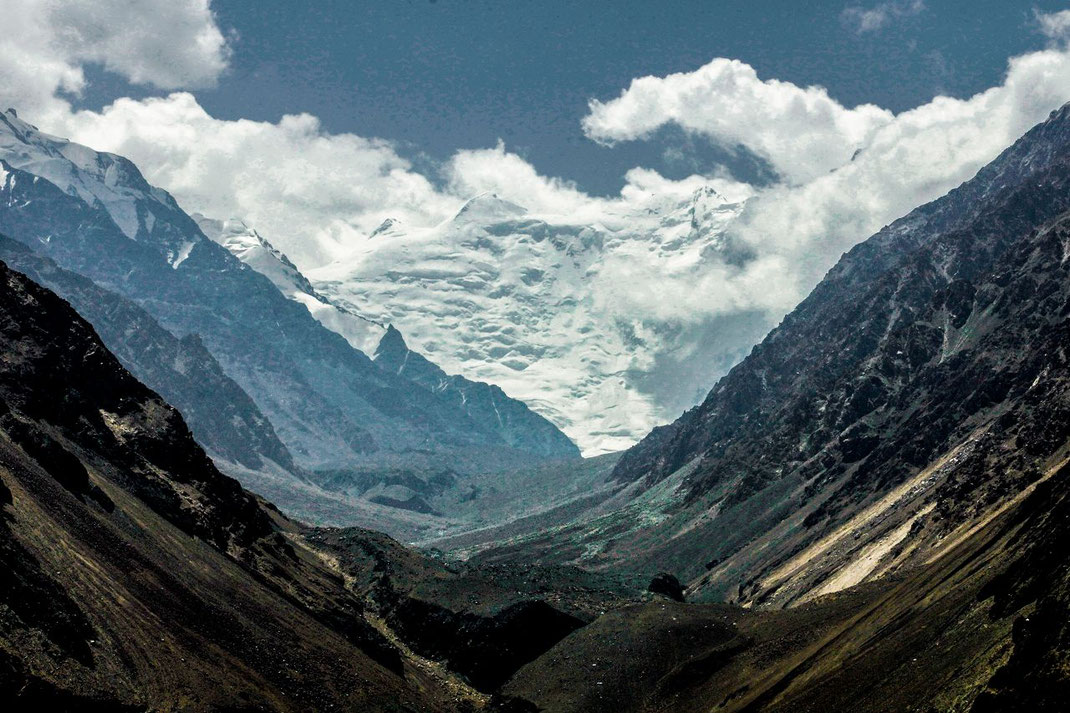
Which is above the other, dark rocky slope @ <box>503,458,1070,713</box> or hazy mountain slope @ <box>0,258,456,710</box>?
hazy mountain slope @ <box>0,258,456,710</box>

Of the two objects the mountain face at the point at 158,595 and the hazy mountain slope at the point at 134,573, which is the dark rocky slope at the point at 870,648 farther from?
the hazy mountain slope at the point at 134,573

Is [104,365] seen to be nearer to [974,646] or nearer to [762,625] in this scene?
[762,625]

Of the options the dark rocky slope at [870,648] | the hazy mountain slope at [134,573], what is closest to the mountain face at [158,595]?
the hazy mountain slope at [134,573]

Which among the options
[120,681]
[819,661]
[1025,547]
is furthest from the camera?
[819,661]

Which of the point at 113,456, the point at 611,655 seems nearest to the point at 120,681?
the point at 113,456

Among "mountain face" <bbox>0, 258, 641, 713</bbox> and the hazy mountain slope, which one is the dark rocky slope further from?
the hazy mountain slope

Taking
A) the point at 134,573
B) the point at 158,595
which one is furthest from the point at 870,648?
the point at 134,573

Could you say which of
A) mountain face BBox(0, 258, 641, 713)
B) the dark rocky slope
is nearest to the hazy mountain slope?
mountain face BBox(0, 258, 641, 713)

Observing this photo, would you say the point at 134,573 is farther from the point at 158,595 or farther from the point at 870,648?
the point at 870,648
